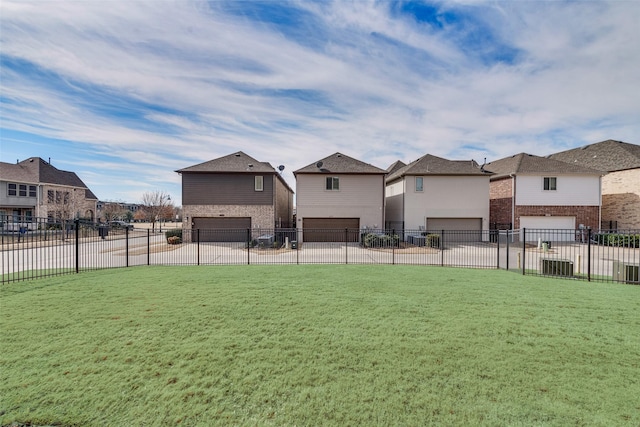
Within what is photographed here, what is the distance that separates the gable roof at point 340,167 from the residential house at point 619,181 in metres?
21.4

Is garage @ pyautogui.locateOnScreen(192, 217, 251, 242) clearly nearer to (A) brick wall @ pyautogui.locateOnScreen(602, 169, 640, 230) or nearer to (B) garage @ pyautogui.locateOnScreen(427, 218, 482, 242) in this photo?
(B) garage @ pyautogui.locateOnScreen(427, 218, 482, 242)

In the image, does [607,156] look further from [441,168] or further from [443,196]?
[443,196]

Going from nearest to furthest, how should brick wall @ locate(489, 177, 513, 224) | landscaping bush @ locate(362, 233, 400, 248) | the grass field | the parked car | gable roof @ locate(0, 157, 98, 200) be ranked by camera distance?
the grass field < the parked car < landscaping bush @ locate(362, 233, 400, 248) < brick wall @ locate(489, 177, 513, 224) < gable roof @ locate(0, 157, 98, 200)

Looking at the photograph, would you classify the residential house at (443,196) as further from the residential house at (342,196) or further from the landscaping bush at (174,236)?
the landscaping bush at (174,236)

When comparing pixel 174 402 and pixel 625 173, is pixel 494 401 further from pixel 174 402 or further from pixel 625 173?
pixel 625 173

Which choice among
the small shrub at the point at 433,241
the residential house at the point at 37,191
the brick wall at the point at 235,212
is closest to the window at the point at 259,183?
the brick wall at the point at 235,212

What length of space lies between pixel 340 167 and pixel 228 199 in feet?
32.7

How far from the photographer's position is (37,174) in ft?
105

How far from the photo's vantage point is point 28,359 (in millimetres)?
4082

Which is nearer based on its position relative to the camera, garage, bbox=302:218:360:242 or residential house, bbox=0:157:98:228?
garage, bbox=302:218:360:242

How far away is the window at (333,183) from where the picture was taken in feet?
76.4

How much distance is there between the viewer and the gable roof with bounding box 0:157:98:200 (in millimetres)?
30203

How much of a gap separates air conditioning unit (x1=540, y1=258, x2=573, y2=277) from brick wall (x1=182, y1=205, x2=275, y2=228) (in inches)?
731

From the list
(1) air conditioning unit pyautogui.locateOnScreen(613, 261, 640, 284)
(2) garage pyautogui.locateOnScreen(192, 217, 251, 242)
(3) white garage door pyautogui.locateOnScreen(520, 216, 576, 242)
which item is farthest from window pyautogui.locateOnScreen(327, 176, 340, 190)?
(1) air conditioning unit pyautogui.locateOnScreen(613, 261, 640, 284)
